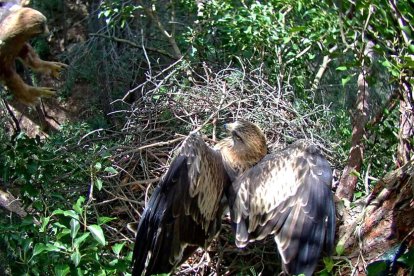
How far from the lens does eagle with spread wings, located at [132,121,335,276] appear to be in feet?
13.6

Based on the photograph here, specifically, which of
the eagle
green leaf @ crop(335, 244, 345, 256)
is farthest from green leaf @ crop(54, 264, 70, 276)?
green leaf @ crop(335, 244, 345, 256)

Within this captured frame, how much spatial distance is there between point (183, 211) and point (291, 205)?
0.69 m

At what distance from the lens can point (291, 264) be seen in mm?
4125

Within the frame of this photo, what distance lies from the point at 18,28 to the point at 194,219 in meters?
1.70

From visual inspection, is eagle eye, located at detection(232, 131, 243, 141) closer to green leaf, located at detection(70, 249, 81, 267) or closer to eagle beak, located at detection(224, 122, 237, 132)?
eagle beak, located at detection(224, 122, 237, 132)

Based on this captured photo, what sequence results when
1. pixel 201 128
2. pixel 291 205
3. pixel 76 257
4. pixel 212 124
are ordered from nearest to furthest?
pixel 76 257 < pixel 291 205 < pixel 201 128 < pixel 212 124

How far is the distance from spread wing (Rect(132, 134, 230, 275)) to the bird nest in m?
0.32

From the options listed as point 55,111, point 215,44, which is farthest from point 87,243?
point 55,111

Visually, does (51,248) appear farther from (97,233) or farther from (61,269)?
(97,233)

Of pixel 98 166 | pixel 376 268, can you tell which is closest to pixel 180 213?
pixel 98 166

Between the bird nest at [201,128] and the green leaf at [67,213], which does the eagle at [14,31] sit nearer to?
the green leaf at [67,213]

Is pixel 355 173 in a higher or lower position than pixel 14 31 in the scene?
lower

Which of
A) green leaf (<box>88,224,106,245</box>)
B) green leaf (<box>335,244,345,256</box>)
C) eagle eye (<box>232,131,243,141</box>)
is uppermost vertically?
green leaf (<box>88,224,106,245</box>)

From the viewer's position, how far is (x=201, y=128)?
534cm
